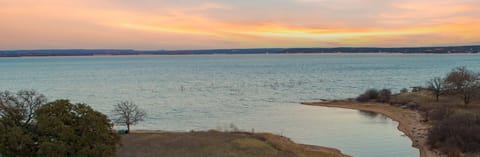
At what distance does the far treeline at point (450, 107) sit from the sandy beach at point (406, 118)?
37.9 inches

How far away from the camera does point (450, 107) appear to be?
58.6 m

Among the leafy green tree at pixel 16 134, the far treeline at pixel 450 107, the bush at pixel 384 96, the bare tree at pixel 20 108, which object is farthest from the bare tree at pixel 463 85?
the leafy green tree at pixel 16 134

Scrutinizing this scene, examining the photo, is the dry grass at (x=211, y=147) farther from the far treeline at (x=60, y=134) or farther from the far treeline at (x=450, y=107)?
the far treeline at (x=60, y=134)

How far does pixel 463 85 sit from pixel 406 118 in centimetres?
1337

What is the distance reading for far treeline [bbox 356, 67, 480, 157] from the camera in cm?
3759

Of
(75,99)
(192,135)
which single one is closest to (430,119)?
(192,135)

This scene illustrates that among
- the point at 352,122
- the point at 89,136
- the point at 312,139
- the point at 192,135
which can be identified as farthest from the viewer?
the point at 352,122

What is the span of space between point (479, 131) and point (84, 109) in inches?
1198

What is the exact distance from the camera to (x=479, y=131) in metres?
38.0

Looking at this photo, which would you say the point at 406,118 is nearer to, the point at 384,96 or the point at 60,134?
the point at 384,96

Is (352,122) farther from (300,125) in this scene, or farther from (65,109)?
(65,109)

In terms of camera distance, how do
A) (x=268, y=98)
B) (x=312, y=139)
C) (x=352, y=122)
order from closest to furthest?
(x=312, y=139)
(x=352, y=122)
(x=268, y=98)

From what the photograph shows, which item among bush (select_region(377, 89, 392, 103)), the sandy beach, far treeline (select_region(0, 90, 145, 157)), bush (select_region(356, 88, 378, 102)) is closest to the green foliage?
far treeline (select_region(0, 90, 145, 157))

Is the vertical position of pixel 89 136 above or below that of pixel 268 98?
above
